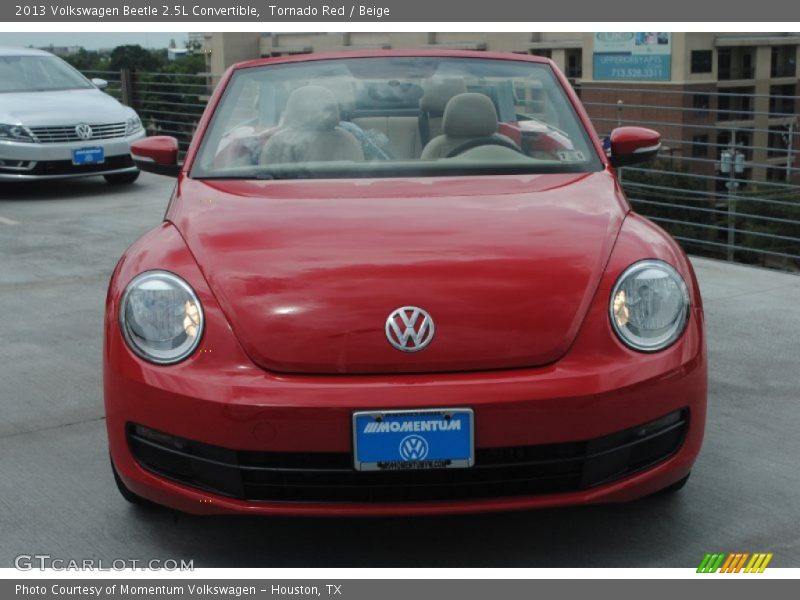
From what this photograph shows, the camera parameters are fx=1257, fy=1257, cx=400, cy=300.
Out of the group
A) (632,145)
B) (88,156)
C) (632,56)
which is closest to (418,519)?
(632,145)

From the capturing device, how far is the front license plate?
287 centimetres

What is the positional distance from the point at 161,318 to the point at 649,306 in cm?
122

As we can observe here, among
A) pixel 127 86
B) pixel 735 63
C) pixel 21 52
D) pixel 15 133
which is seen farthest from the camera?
pixel 735 63

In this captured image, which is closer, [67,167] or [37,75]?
[67,167]

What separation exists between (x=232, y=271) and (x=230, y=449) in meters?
0.47

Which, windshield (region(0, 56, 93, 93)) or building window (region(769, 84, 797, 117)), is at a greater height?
windshield (region(0, 56, 93, 93))

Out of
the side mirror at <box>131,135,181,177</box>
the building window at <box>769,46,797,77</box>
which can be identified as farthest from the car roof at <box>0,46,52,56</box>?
the building window at <box>769,46,797,77</box>

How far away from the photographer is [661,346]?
121 inches

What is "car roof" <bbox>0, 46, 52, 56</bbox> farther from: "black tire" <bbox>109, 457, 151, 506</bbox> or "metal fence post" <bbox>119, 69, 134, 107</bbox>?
"black tire" <bbox>109, 457, 151, 506</bbox>

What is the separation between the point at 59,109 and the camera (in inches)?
450

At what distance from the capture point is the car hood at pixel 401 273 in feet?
9.80

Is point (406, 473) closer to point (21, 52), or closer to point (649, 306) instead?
point (649, 306)

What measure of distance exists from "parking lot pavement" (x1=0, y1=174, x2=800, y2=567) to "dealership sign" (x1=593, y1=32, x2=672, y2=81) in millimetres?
79019

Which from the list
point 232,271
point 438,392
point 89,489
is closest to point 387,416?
point 438,392
